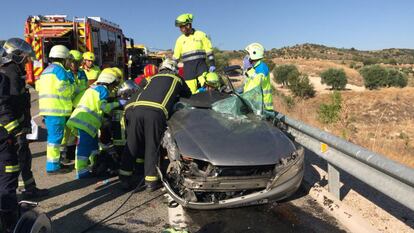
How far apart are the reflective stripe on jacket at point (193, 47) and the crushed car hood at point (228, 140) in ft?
8.39

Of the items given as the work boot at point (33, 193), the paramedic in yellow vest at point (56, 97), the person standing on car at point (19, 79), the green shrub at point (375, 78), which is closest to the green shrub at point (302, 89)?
the green shrub at point (375, 78)

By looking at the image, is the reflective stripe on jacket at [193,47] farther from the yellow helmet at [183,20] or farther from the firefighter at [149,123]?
the firefighter at [149,123]

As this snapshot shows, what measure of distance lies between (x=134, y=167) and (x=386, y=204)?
3.18 metres

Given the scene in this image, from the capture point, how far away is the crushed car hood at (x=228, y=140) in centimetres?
418

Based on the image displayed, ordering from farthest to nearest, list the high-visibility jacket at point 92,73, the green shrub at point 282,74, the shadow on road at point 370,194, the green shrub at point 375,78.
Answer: the green shrub at point 375,78, the green shrub at point 282,74, the high-visibility jacket at point 92,73, the shadow on road at point 370,194

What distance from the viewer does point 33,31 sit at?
14.3m

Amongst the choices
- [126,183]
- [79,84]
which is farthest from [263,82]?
[79,84]

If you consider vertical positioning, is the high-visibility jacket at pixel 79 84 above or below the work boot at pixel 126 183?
above

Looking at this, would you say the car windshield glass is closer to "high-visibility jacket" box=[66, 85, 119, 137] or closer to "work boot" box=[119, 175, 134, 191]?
"work boot" box=[119, 175, 134, 191]

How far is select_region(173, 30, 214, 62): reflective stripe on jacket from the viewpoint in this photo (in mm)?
7535

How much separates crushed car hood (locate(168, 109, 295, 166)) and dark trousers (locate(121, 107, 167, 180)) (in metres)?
0.19

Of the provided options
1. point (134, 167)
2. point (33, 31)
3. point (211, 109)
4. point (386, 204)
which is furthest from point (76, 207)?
point (33, 31)

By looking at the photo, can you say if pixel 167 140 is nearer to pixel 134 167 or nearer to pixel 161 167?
pixel 161 167

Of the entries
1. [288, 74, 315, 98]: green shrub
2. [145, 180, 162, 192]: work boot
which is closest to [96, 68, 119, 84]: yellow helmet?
[145, 180, 162, 192]: work boot
